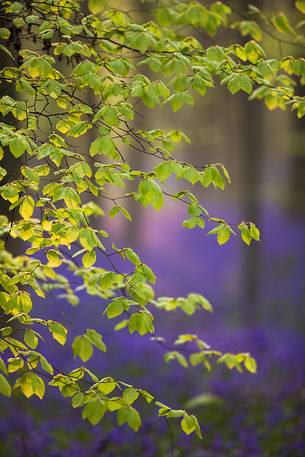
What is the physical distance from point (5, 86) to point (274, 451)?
16.2 feet

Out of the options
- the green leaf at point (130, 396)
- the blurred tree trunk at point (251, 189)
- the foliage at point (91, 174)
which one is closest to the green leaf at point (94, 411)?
the foliage at point (91, 174)

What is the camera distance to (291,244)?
65.4 ft

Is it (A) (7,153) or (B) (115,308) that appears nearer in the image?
(B) (115,308)

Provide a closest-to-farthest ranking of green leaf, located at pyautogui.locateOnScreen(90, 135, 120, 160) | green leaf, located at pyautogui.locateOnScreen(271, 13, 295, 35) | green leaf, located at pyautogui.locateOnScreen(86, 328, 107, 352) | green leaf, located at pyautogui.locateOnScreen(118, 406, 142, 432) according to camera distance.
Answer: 1. green leaf, located at pyautogui.locateOnScreen(118, 406, 142, 432)
2. green leaf, located at pyautogui.locateOnScreen(90, 135, 120, 160)
3. green leaf, located at pyautogui.locateOnScreen(86, 328, 107, 352)
4. green leaf, located at pyautogui.locateOnScreen(271, 13, 295, 35)

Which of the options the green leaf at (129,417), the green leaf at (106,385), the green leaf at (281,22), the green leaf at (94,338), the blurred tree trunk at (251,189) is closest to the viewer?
the green leaf at (129,417)

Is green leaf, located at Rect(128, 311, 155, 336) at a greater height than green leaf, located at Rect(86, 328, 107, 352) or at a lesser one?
greater

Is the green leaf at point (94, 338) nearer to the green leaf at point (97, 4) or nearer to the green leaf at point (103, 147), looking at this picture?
the green leaf at point (103, 147)

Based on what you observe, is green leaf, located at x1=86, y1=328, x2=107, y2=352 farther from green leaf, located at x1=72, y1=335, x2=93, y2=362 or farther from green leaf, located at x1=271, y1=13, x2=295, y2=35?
green leaf, located at x1=271, y1=13, x2=295, y2=35

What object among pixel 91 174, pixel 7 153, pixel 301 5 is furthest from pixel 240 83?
pixel 7 153

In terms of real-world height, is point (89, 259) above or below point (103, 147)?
below

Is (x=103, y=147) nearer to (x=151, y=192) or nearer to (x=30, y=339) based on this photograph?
(x=151, y=192)

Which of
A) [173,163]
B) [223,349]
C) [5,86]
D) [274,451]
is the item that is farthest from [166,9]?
[223,349]

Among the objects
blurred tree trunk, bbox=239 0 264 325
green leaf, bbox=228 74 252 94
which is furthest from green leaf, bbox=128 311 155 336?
blurred tree trunk, bbox=239 0 264 325

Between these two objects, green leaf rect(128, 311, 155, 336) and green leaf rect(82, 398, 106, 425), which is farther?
green leaf rect(128, 311, 155, 336)
